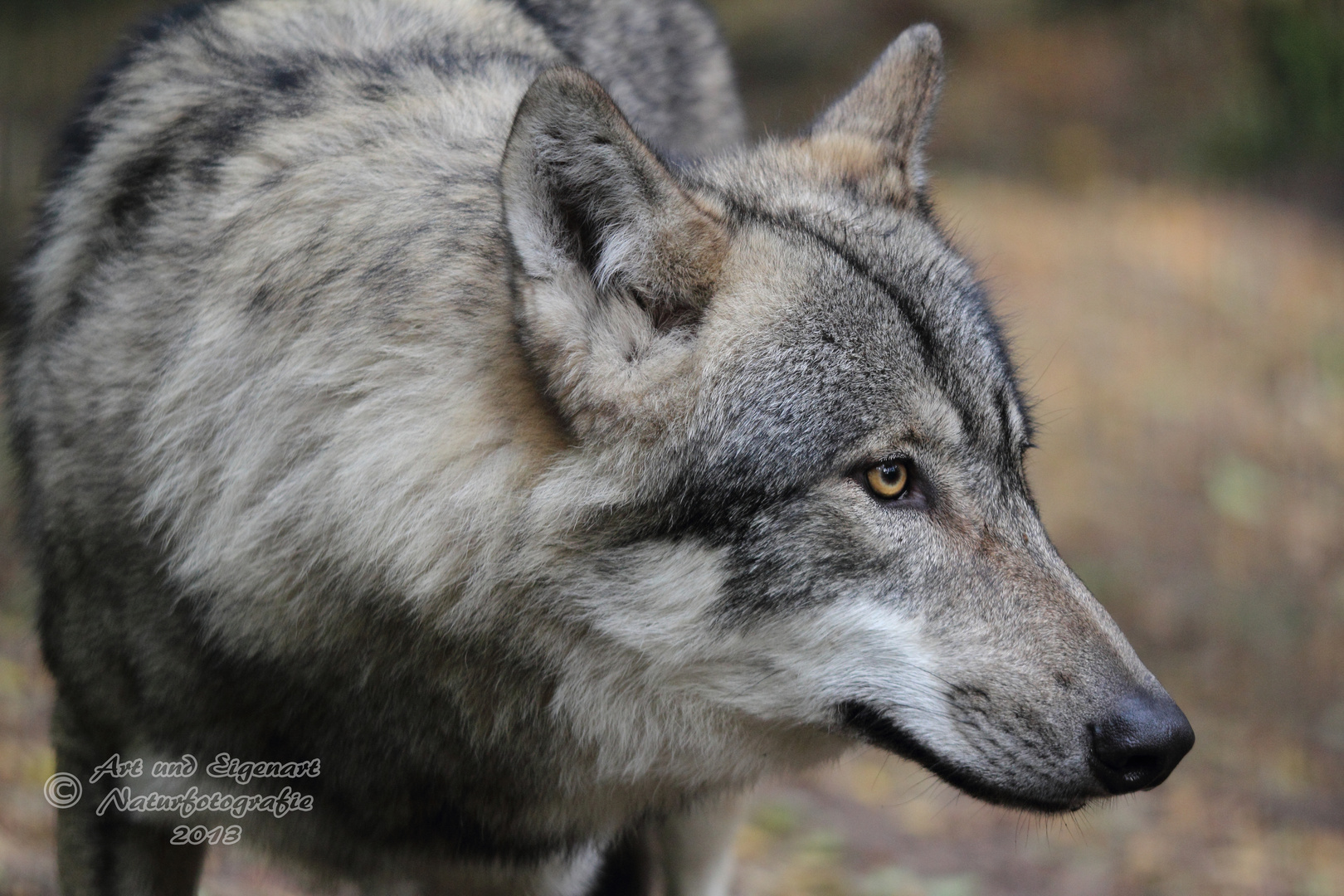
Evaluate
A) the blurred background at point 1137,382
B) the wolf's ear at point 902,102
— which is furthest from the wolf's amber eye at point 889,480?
the wolf's ear at point 902,102

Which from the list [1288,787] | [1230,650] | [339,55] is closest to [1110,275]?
[1230,650]

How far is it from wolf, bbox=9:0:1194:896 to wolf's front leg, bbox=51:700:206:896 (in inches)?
0.4

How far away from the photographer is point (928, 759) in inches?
101

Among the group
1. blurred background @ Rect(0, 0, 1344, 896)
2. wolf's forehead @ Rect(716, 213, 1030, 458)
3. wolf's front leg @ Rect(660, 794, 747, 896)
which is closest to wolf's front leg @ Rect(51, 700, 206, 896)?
blurred background @ Rect(0, 0, 1344, 896)

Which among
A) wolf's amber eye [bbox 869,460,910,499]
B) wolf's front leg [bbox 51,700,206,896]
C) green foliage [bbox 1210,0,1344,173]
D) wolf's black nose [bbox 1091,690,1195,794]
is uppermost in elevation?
green foliage [bbox 1210,0,1344,173]

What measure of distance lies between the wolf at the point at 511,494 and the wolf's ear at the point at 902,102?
16 cm

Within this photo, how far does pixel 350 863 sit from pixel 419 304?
1.43 metres

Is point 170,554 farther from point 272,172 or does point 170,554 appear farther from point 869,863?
point 869,863

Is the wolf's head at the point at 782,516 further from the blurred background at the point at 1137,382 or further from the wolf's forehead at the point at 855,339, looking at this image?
the blurred background at the point at 1137,382

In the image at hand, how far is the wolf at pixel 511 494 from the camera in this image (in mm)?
2520

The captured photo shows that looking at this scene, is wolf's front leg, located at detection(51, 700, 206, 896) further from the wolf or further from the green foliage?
the green foliage

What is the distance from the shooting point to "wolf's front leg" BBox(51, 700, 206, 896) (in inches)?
123

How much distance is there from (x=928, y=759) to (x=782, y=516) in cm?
60

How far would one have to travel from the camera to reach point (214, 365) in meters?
2.76
